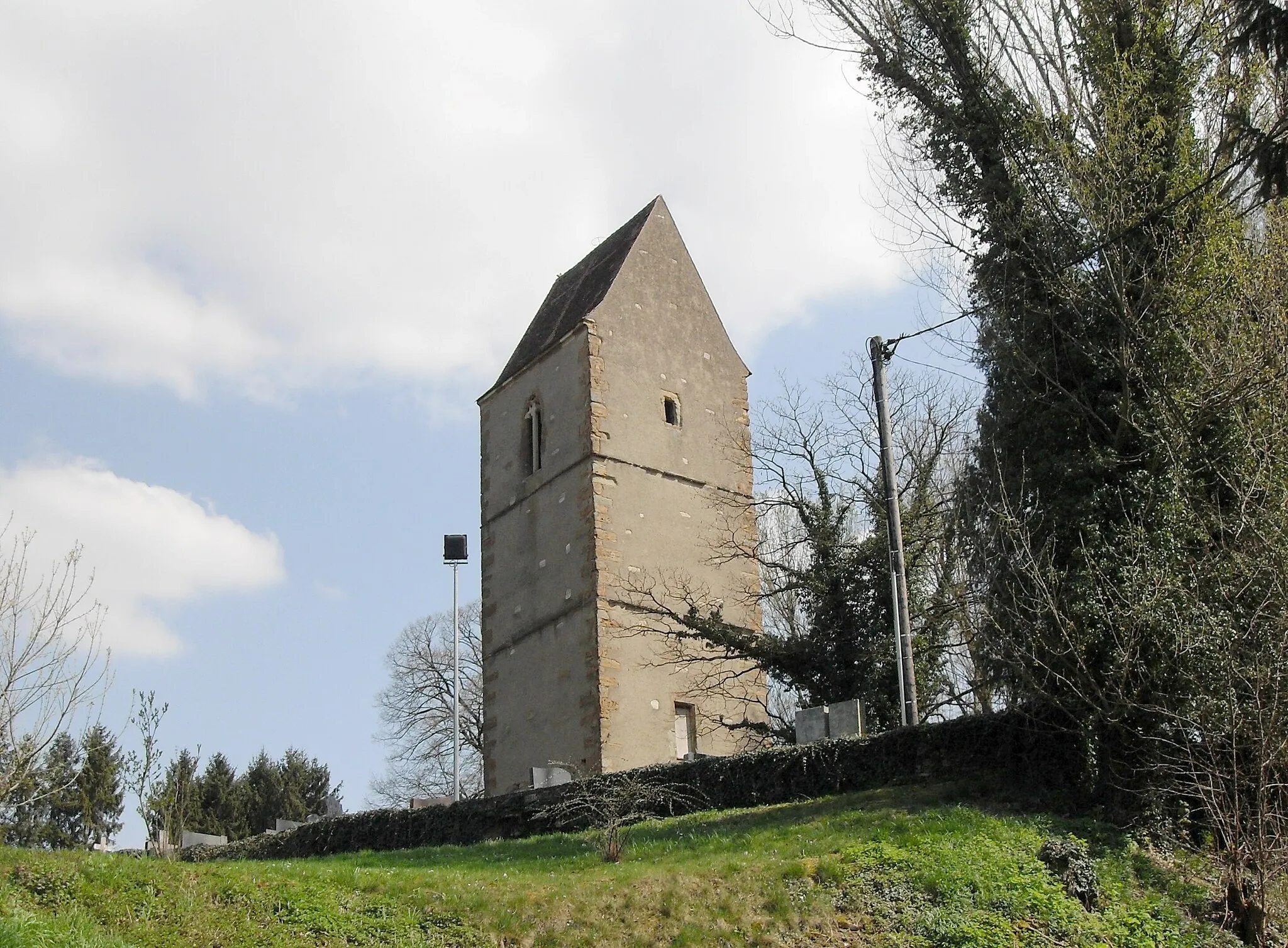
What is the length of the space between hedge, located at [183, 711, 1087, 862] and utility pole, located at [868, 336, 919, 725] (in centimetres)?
129

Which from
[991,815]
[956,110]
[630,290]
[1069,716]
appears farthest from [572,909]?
[630,290]

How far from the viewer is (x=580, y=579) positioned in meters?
23.8

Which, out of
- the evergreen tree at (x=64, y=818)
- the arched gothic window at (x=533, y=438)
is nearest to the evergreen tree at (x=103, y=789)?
the evergreen tree at (x=64, y=818)

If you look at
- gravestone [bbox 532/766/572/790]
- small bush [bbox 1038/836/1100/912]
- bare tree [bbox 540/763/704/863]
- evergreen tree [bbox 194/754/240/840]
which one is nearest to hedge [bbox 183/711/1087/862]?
bare tree [bbox 540/763/704/863]

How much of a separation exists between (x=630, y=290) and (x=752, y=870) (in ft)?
53.3

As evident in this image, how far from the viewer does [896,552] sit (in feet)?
58.2

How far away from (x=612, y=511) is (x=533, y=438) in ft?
10.6

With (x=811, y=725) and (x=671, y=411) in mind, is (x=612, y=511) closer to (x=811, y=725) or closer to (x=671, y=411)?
(x=671, y=411)

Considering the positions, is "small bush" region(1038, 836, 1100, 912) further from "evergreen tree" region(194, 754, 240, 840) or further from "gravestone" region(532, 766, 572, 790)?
"evergreen tree" region(194, 754, 240, 840)

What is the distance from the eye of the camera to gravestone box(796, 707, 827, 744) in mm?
17094

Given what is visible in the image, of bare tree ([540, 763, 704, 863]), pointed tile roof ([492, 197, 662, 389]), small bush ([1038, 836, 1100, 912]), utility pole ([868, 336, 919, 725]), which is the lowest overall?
small bush ([1038, 836, 1100, 912])

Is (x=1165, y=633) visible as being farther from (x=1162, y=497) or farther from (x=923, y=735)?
(x=923, y=735)

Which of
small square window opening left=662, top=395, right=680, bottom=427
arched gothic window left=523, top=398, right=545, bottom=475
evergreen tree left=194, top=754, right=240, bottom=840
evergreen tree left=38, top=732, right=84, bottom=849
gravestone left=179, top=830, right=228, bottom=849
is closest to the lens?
gravestone left=179, top=830, right=228, bottom=849

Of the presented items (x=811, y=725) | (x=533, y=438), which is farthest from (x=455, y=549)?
(x=811, y=725)
